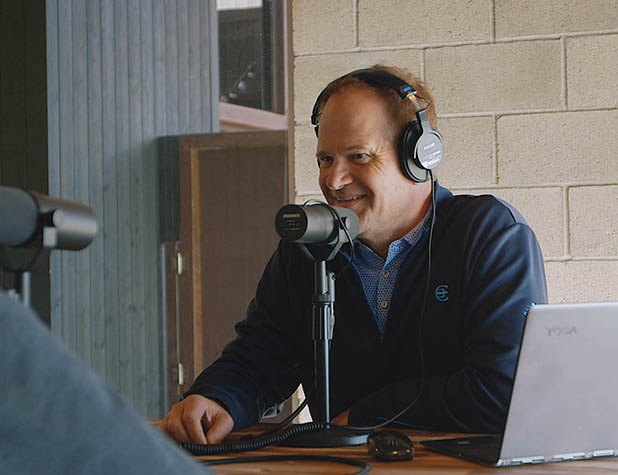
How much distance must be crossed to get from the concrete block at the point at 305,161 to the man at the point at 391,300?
0.59m

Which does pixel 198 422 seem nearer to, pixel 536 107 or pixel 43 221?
pixel 43 221

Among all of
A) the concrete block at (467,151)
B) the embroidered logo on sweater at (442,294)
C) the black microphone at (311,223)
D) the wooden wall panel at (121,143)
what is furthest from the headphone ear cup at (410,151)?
the wooden wall panel at (121,143)

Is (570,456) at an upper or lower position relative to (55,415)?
lower

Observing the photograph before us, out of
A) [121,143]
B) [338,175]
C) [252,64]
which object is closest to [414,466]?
[338,175]

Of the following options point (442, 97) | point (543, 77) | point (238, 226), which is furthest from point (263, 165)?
point (543, 77)

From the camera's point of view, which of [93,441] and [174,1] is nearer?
[93,441]

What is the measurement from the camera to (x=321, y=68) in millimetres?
2246

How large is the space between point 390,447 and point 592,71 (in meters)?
1.39

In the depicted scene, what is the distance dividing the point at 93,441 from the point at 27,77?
2849mm

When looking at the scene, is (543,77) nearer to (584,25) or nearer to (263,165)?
(584,25)

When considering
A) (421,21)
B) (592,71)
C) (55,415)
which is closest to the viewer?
(55,415)

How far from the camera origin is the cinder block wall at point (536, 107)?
2.05 m

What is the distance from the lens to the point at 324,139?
5.24 ft

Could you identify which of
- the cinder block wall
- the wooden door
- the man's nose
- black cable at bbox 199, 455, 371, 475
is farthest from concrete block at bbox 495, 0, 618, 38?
black cable at bbox 199, 455, 371, 475
